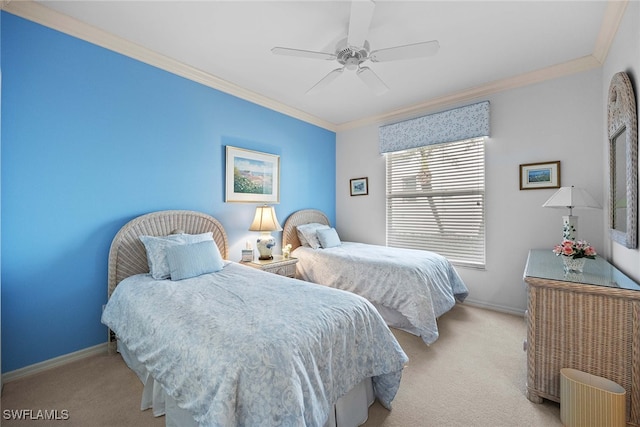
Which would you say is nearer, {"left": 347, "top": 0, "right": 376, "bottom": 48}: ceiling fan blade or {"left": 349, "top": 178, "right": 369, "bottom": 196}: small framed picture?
{"left": 347, "top": 0, "right": 376, "bottom": 48}: ceiling fan blade

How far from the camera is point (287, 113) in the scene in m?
4.05

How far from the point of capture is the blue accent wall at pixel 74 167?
202 centimetres

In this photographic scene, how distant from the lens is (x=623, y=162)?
6.70 ft

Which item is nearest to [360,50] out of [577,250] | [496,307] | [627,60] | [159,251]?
[627,60]

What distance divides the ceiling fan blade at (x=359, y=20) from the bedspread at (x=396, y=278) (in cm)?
207

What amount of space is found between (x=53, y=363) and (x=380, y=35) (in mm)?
3810

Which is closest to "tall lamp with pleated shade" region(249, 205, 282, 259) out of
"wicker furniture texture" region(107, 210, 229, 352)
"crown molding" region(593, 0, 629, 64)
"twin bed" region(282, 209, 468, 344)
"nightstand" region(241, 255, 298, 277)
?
"nightstand" region(241, 255, 298, 277)

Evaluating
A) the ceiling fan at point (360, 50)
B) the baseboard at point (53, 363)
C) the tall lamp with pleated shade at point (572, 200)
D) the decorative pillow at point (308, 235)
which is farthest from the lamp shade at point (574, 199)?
the baseboard at point (53, 363)

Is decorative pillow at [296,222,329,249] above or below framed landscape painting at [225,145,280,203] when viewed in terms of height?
below

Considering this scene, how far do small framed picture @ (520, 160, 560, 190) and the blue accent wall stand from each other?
3705mm

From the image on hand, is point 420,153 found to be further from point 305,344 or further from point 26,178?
point 26,178

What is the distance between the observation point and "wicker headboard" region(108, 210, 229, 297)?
2404 mm

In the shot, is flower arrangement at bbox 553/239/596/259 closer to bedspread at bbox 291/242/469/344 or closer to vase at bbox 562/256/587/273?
vase at bbox 562/256/587/273

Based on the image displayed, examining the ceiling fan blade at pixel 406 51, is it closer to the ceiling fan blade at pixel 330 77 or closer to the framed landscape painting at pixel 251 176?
the ceiling fan blade at pixel 330 77
